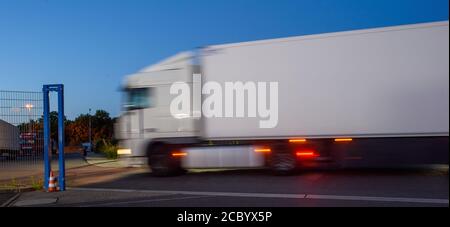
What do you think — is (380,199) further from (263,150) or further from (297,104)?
(263,150)

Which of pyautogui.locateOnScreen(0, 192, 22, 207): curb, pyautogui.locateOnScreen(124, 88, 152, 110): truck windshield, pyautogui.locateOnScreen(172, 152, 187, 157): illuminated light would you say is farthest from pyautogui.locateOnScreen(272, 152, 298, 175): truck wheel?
pyautogui.locateOnScreen(0, 192, 22, 207): curb

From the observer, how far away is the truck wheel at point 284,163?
1376 centimetres

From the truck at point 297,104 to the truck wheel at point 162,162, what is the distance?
3 cm

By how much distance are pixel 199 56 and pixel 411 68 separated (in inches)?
229

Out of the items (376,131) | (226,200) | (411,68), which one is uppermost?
(411,68)

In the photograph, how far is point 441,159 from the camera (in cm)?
1216

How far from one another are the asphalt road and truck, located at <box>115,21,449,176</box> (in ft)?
1.80

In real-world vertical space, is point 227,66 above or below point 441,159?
above

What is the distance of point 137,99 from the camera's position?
1524 centimetres
